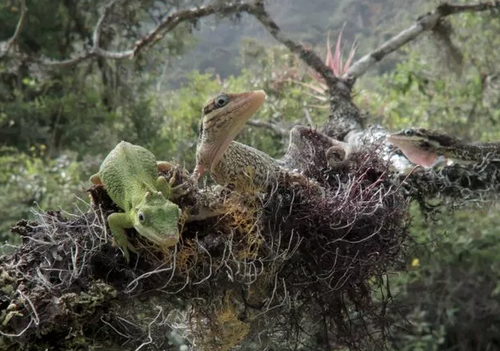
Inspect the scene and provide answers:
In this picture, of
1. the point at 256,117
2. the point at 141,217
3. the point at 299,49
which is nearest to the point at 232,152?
the point at 141,217

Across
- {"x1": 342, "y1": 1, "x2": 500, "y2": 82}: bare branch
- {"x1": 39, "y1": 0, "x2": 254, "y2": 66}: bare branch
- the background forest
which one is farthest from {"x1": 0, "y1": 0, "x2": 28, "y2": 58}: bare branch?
{"x1": 342, "y1": 1, "x2": 500, "y2": 82}: bare branch

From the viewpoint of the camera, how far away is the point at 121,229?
3.61 feet

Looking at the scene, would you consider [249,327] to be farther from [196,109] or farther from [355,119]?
[196,109]

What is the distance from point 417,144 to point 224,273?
1.24 metres

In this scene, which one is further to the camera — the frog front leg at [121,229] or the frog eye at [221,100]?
the frog eye at [221,100]

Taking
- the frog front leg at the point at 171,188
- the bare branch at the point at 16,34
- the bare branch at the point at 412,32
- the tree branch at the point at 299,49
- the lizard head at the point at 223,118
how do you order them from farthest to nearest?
the bare branch at the point at 16,34
the bare branch at the point at 412,32
the tree branch at the point at 299,49
the lizard head at the point at 223,118
the frog front leg at the point at 171,188

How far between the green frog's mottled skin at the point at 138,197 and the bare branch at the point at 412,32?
190 centimetres

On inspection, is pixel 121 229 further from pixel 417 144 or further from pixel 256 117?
pixel 256 117

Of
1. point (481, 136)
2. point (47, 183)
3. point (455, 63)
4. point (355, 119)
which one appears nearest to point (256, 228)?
point (355, 119)

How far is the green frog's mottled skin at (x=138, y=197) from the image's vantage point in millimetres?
1038

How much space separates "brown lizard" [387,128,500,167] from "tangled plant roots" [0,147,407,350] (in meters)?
0.47

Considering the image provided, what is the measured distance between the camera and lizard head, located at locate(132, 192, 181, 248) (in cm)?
102

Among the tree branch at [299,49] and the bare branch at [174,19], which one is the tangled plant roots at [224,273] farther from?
the bare branch at [174,19]


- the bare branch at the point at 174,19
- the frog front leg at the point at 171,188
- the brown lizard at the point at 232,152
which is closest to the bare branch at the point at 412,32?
the bare branch at the point at 174,19
